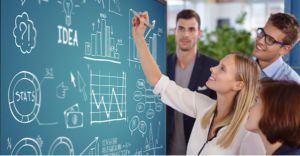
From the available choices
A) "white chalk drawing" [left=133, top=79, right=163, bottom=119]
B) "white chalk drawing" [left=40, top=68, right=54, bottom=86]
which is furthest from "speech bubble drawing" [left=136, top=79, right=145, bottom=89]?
"white chalk drawing" [left=40, top=68, right=54, bottom=86]

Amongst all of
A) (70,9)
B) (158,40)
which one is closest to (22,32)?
(70,9)

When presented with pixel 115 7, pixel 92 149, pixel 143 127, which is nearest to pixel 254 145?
pixel 143 127

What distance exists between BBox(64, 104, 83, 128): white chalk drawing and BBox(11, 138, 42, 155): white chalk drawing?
0.21 meters

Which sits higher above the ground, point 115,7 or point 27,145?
point 115,7

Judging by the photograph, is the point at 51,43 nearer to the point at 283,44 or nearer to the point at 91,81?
the point at 91,81

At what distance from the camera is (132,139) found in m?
2.12

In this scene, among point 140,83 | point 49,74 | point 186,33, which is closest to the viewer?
point 49,74

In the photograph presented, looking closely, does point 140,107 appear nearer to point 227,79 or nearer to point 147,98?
point 147,98

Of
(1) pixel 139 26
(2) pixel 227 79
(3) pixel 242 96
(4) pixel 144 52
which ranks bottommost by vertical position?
(3) pixel 242 96

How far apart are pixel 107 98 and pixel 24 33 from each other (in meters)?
0.68

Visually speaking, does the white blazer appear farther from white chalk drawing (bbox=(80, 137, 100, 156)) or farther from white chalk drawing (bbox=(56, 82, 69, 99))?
white chalk drawing (bbox=(56, 82, 69, 99))

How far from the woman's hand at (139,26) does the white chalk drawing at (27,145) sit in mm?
975

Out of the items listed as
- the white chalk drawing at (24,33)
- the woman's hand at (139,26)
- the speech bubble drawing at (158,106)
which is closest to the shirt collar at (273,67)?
the speech bubble drawing at (158,106)

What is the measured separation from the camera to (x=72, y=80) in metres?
1.62
